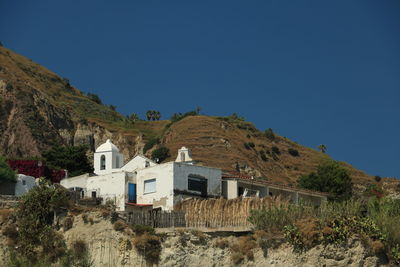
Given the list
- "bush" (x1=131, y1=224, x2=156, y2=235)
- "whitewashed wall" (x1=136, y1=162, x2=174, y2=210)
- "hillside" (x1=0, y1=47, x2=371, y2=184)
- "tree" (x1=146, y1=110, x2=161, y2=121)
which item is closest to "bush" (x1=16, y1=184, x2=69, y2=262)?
"bush" (x1=131, y1=224, x2=156, y2=235)

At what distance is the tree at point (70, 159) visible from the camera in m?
77.8

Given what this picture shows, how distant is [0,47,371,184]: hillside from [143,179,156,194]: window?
3927cm

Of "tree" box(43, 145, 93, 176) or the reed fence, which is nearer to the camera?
the reed fence

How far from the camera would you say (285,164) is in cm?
12012

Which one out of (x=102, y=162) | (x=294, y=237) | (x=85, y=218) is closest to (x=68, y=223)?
(x=85, y=218)

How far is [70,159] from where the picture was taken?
258 ft

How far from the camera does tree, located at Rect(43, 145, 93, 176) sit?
77.8 metres

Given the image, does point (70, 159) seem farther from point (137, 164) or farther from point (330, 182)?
point (330, 182)

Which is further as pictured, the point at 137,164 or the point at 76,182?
the point at 137,164

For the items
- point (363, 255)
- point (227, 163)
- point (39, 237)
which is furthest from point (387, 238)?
point (227, 163)

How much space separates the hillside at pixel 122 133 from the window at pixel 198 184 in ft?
125

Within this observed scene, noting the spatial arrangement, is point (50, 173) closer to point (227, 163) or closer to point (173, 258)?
point (173, 258)

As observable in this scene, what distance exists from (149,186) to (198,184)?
147 inches

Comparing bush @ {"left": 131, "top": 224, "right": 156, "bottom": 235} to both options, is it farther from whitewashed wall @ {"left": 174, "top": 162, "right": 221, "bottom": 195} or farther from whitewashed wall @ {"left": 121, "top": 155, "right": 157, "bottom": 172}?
whitewashed wall @ {"left": 121, "top": 155, "right": 157, "bottom": 172}
